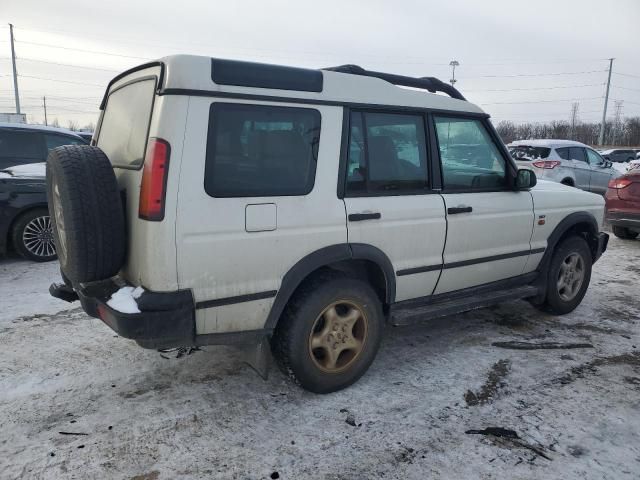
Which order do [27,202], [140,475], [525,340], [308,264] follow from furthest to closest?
[27,202] < [525,340] < [308,264] < [140,475]

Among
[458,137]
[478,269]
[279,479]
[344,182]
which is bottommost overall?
[279,479]

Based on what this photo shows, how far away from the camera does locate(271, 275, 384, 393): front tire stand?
2.90 m

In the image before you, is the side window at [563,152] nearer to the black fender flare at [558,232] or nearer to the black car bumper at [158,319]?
the black fender flare at [558,232]

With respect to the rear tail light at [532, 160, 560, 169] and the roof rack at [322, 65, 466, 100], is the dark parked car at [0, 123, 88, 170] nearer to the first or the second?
the roof rack at [322, 65, 466, 100]

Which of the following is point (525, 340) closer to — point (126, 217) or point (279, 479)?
point (279, 479)

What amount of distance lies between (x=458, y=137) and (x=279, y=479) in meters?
2.71

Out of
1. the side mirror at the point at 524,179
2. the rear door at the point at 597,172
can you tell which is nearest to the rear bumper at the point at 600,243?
the side mirror at the point at 524,179

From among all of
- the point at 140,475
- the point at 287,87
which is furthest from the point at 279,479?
the point at 287,87

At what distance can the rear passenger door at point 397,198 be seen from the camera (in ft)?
10.1

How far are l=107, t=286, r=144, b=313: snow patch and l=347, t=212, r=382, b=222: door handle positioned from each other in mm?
1281

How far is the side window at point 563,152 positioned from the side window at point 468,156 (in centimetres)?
930

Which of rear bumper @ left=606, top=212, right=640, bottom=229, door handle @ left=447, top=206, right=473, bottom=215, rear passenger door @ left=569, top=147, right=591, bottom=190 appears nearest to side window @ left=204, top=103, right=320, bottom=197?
door handle @ left=447, top=206, right=473, bottom=215

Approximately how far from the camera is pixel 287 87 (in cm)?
274

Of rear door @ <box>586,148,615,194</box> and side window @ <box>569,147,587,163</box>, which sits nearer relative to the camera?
side window @ <box>569,147,587,163</box>
